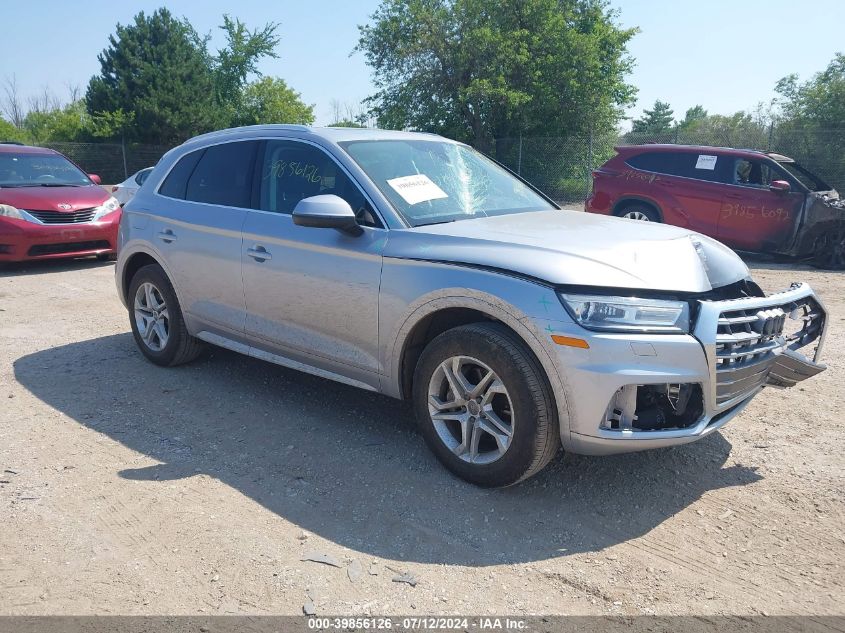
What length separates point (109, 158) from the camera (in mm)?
31266

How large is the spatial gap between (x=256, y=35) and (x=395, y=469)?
45.6 m

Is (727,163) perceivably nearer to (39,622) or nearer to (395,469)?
(395,469)

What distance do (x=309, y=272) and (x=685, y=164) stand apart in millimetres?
8682

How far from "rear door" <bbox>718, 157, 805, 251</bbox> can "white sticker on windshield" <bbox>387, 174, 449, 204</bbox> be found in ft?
25.9

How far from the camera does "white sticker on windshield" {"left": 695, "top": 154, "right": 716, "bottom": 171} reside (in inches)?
425

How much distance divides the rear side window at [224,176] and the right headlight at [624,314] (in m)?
2.54

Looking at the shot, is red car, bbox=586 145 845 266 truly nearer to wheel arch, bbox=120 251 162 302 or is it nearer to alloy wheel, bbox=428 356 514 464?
wheel arch, bbox=120 251 162 302

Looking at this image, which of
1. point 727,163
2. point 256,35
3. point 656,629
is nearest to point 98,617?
point 656,629

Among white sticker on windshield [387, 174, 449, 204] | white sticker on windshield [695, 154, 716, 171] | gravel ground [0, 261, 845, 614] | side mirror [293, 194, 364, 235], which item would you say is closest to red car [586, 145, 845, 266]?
white sticker on windshield [695, 154, 716, 171]

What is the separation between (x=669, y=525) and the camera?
3246 millimetres

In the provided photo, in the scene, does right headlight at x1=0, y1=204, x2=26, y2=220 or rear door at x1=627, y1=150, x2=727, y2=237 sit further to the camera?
rear door at x1=627, y1=150, x2=727, y2=237

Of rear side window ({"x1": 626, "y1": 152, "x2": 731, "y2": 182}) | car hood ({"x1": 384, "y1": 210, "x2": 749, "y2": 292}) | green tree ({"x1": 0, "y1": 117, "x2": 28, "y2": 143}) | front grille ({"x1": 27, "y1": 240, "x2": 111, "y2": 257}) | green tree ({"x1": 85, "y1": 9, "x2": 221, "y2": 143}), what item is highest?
green tree ({"x1": 85, "y1": 9, "x2": 221, "y2": 143})

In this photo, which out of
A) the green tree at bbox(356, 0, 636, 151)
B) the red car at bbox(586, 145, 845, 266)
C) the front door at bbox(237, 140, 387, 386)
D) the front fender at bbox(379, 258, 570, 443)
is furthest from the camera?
the green tree at bbox(356, 0, 636, 151)

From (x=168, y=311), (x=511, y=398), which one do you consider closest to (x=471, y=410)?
(x=511, y=398)
